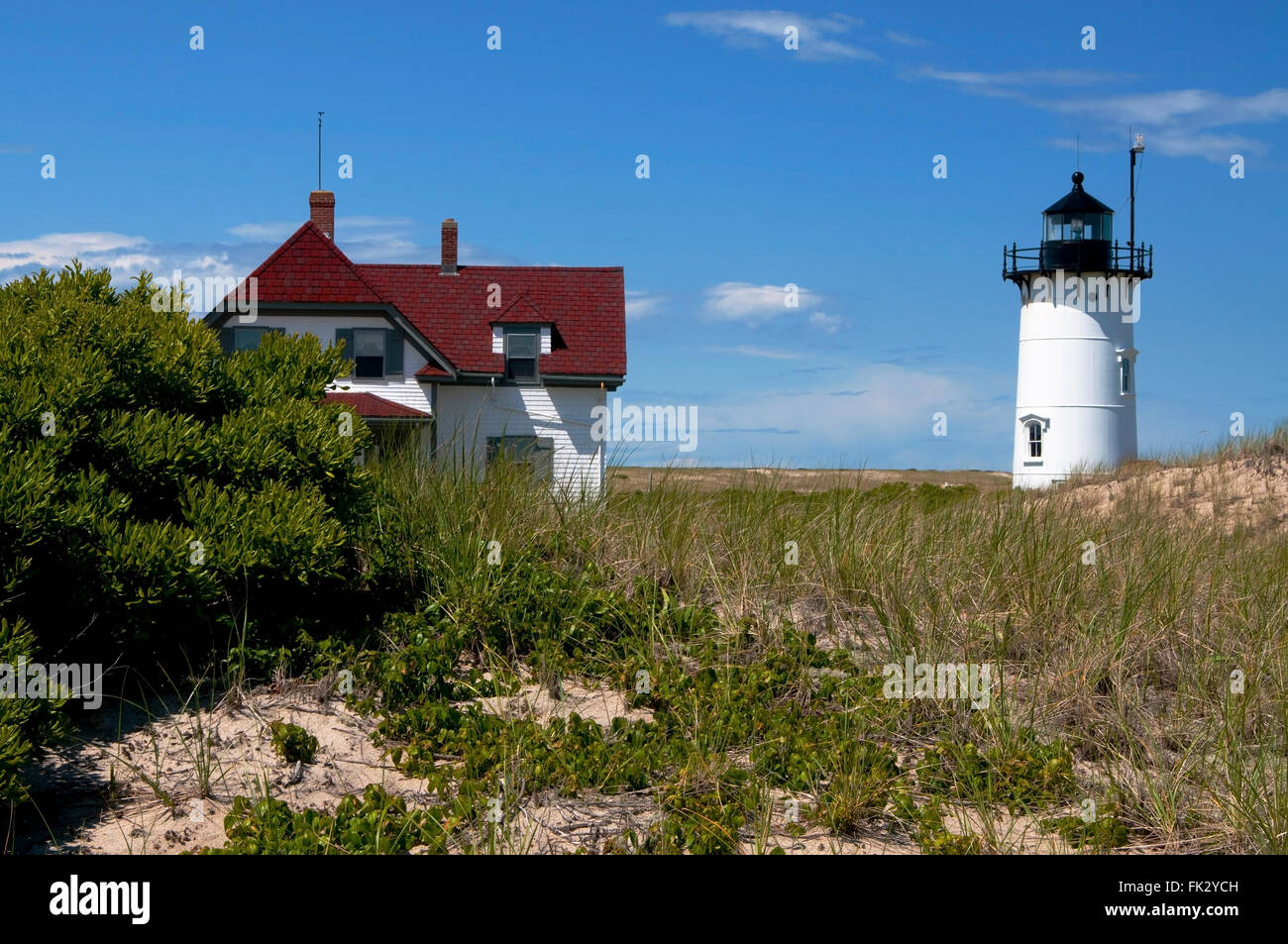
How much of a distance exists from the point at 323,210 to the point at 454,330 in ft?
20.0

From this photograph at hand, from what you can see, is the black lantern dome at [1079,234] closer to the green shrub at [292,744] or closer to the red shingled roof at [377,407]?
the red shingled roof at [377,407]

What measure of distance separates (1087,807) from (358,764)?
3.97 meters

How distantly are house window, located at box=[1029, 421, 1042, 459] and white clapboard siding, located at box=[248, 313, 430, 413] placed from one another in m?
19.3

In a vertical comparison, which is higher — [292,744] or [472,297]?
[472,297]

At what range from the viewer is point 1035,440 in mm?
35312

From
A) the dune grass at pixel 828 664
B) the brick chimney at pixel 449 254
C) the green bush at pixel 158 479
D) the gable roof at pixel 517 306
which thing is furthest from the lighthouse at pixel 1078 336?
the green bush at pixel 158 479

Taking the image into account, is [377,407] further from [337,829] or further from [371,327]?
[337,829]

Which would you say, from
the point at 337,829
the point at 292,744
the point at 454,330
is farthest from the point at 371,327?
the point at 337,829

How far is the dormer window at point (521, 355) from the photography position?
3269 cm

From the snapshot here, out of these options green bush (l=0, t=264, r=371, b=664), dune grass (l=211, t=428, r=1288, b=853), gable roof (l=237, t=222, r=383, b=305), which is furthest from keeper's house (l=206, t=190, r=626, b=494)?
green bush (l=0, t=264, r=371, b=664)

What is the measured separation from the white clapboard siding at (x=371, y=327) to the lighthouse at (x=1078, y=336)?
62.0 feet

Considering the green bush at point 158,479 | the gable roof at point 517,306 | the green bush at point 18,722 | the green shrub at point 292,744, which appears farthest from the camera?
the gable roof at point 517,306

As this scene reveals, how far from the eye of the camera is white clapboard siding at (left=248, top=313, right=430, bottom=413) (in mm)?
30656

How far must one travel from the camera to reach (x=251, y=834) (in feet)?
17.3
